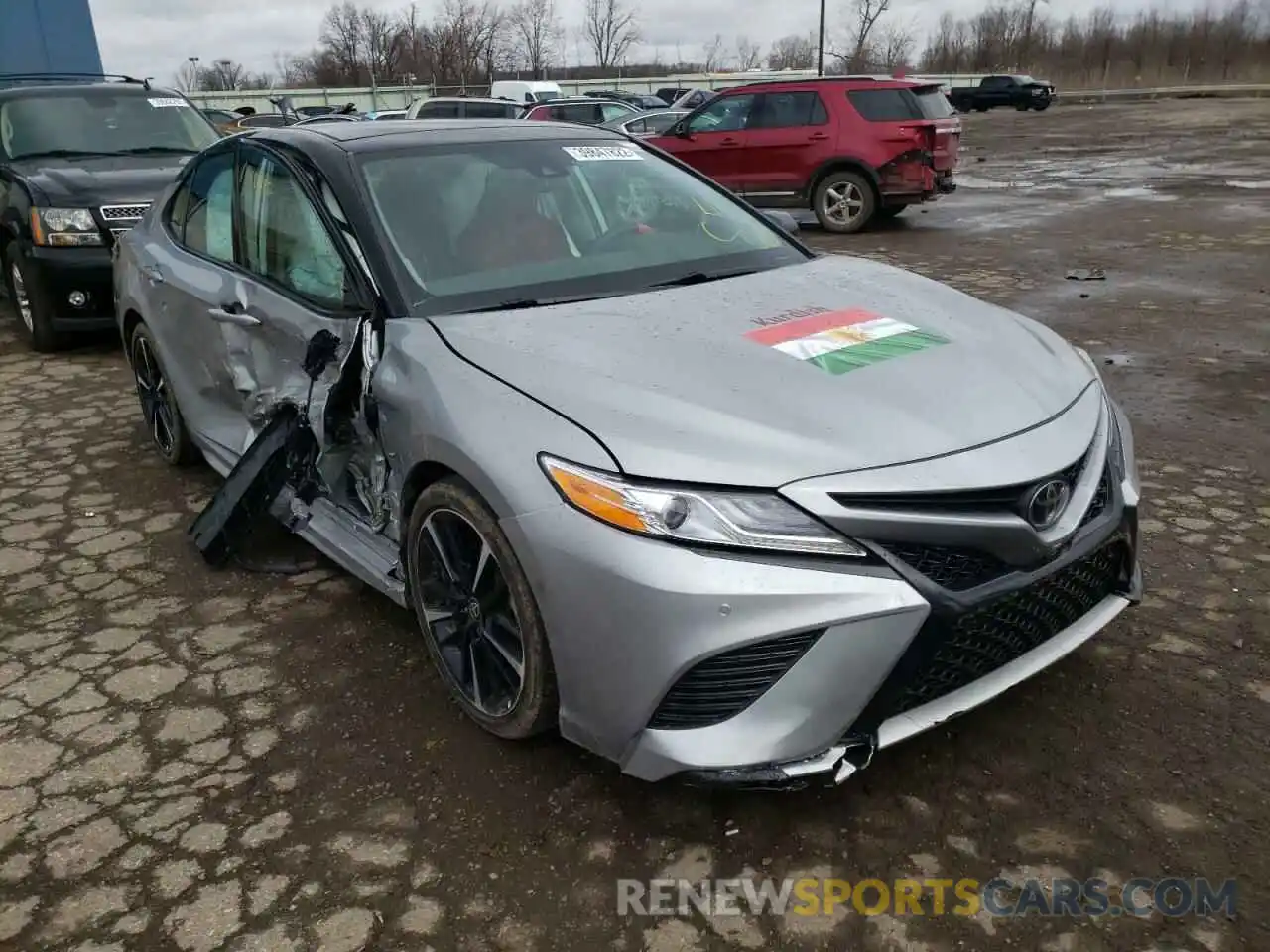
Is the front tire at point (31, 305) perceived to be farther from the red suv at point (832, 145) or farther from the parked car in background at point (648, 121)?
the parked car in background at point (648, 121)

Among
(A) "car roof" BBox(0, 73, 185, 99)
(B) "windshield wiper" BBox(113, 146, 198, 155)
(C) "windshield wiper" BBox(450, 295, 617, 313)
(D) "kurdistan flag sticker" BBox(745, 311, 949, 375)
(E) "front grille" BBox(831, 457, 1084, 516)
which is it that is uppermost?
(A) "car roof" BBox(0, 73, 185, 99)

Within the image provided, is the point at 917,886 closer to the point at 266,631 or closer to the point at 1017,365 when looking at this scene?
the point at 1017,365

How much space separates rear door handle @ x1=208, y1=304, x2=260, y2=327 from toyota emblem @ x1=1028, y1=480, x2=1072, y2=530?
102 inches

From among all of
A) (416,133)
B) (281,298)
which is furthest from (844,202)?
(281,298)

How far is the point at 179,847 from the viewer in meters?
2.39

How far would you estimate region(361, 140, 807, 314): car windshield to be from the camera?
9.84 feet

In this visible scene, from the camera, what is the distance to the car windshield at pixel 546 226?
3.00 metres

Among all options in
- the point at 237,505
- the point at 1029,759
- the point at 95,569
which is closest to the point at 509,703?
the point at 1029,759

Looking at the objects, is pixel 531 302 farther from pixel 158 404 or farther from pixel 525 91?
pixel 525 91

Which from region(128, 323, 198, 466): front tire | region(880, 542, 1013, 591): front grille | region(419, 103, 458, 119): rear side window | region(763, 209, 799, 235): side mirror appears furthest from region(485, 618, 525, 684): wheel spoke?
region(419, 103, 458, 119): rear side window

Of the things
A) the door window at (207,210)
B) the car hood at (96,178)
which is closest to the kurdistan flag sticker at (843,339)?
the door window at (207,210)

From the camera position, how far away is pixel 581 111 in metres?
17.4

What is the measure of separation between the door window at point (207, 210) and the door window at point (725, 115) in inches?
367

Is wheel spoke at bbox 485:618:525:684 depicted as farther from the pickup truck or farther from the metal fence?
the pickup truck
